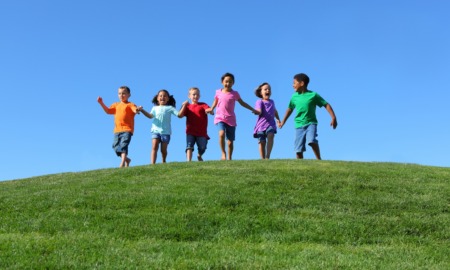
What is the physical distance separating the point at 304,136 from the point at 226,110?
8.39ft

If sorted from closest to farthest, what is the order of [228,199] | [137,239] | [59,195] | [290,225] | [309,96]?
[137,239]
[290,225]
[228,199]
[59,195]
[309,96]

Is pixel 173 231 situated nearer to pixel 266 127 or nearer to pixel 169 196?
pixel 169 196

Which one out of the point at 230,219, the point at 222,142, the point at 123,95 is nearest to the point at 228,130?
the point at 222,142

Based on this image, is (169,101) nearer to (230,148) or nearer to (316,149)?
(230,148)

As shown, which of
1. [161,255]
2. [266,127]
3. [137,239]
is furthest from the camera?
[266,127]

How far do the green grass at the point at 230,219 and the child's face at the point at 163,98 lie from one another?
142 inches

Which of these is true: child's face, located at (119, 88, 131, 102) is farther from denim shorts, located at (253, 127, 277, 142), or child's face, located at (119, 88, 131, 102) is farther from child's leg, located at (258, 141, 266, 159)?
child's leg, located at (258, 141, 266, 159)

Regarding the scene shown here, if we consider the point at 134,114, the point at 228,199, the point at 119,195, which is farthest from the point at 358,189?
the point at 134,114

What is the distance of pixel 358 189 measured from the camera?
1277 centimetres

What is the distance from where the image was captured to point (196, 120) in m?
18.1

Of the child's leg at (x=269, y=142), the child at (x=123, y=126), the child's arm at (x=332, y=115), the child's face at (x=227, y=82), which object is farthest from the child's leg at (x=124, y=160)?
the child's arm at (x=332, y=115)

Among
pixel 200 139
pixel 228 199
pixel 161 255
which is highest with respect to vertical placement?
pixel 200 139

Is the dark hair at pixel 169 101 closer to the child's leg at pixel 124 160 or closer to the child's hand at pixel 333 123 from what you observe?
the child's leg at pixel 124 160

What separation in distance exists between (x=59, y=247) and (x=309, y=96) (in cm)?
1061
